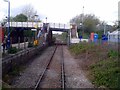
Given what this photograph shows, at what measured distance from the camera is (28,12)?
118 metres

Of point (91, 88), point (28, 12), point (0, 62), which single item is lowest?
point (91, 88)

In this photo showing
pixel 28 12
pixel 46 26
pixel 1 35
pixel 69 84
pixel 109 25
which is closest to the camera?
pixel 69 84

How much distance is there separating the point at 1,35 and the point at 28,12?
294 ft

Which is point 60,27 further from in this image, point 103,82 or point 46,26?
point 103,82

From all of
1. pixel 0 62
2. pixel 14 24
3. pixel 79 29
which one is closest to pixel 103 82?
pixel 0 62

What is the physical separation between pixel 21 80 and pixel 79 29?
77.5 metres

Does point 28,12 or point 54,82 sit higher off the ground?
point 28,12

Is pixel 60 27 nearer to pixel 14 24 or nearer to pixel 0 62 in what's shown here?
pixel 14 24


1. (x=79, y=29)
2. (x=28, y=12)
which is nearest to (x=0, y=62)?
(x=79, y=29)

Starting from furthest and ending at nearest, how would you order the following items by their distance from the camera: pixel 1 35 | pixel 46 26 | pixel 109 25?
pixel 109 25
pixel 46 26
pixel 1 35

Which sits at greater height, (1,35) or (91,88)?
(1,35)

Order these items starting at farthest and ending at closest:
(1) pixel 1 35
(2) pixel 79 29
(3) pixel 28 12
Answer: (3) pixel 28 12 → (2) pixel 79 29 → (1) pixel 1 35

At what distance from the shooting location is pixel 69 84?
15.3 meters

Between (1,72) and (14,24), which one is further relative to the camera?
(14,24)
